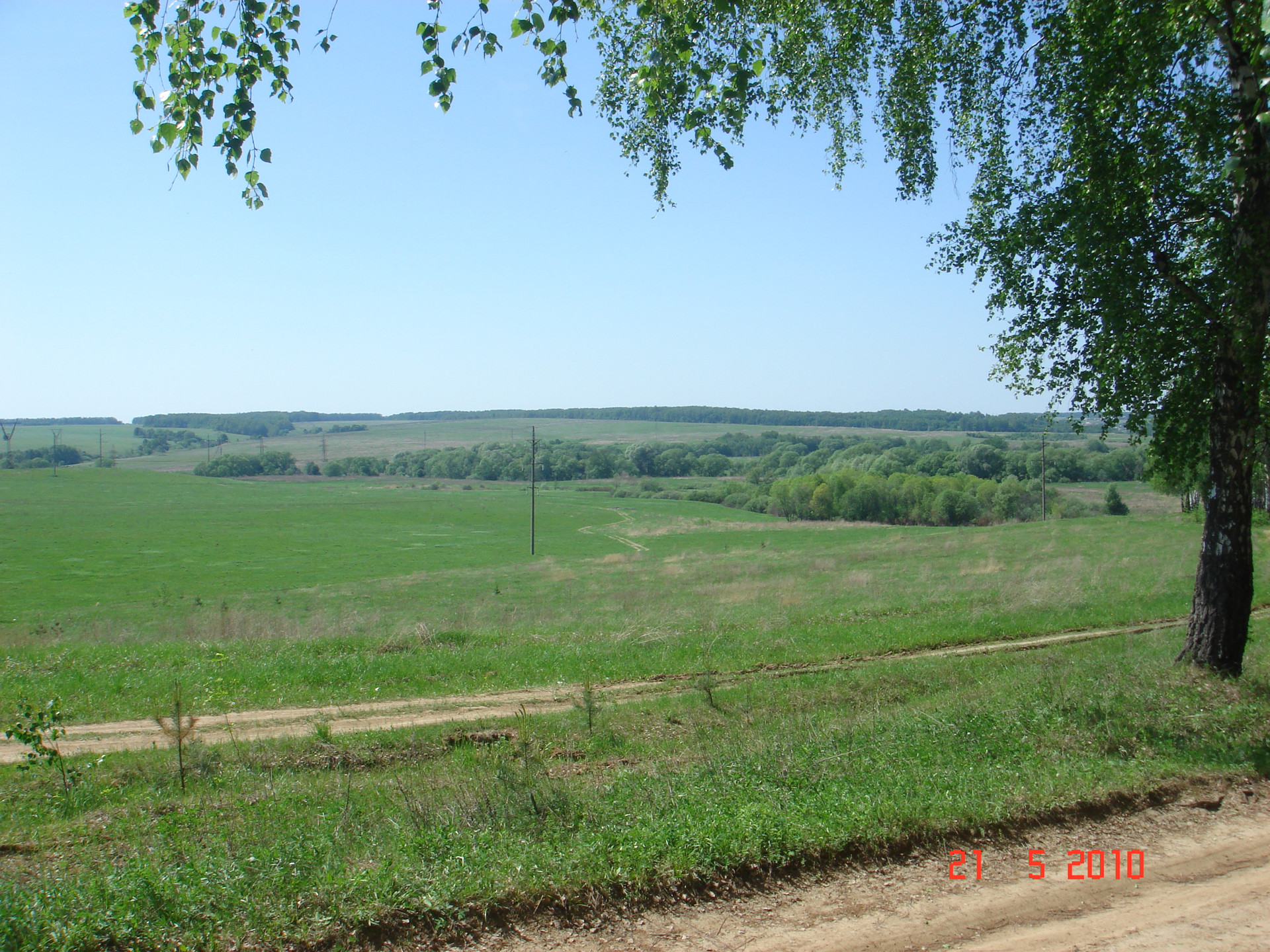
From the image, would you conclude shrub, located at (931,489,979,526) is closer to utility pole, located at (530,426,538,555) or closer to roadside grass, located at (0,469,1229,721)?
roadside grass, located at (0,469,1229,721)

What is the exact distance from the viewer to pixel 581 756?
8406mm

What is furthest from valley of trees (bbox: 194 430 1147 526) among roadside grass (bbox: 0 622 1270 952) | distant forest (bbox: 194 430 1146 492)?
roadside grass (bbox: 0 622 1270 952)

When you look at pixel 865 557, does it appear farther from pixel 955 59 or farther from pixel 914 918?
pixel 914 918

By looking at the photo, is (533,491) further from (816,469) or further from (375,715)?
→ (816,469)

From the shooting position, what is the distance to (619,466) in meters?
144

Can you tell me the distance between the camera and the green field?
4160mm

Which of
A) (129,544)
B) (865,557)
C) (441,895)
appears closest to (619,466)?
(129,544)

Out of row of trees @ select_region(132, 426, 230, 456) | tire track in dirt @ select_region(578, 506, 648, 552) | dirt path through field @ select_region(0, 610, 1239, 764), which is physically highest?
row of trees @ select_region(132, 426, 230, 456)

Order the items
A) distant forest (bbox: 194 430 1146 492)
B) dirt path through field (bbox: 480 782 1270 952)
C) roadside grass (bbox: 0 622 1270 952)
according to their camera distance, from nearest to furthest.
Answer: dirt path through field (bbox: 480 782 1270 952) → roadside grass (bbox: 0 622 1270 952) → distant forest (bbox: 194 430 1146 492)

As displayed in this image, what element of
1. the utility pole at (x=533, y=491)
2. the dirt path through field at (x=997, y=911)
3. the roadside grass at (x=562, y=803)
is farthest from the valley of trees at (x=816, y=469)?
the dirt path through field at (x=997, y=911)

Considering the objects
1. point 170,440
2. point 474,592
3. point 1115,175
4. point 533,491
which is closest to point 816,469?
point 533,491
